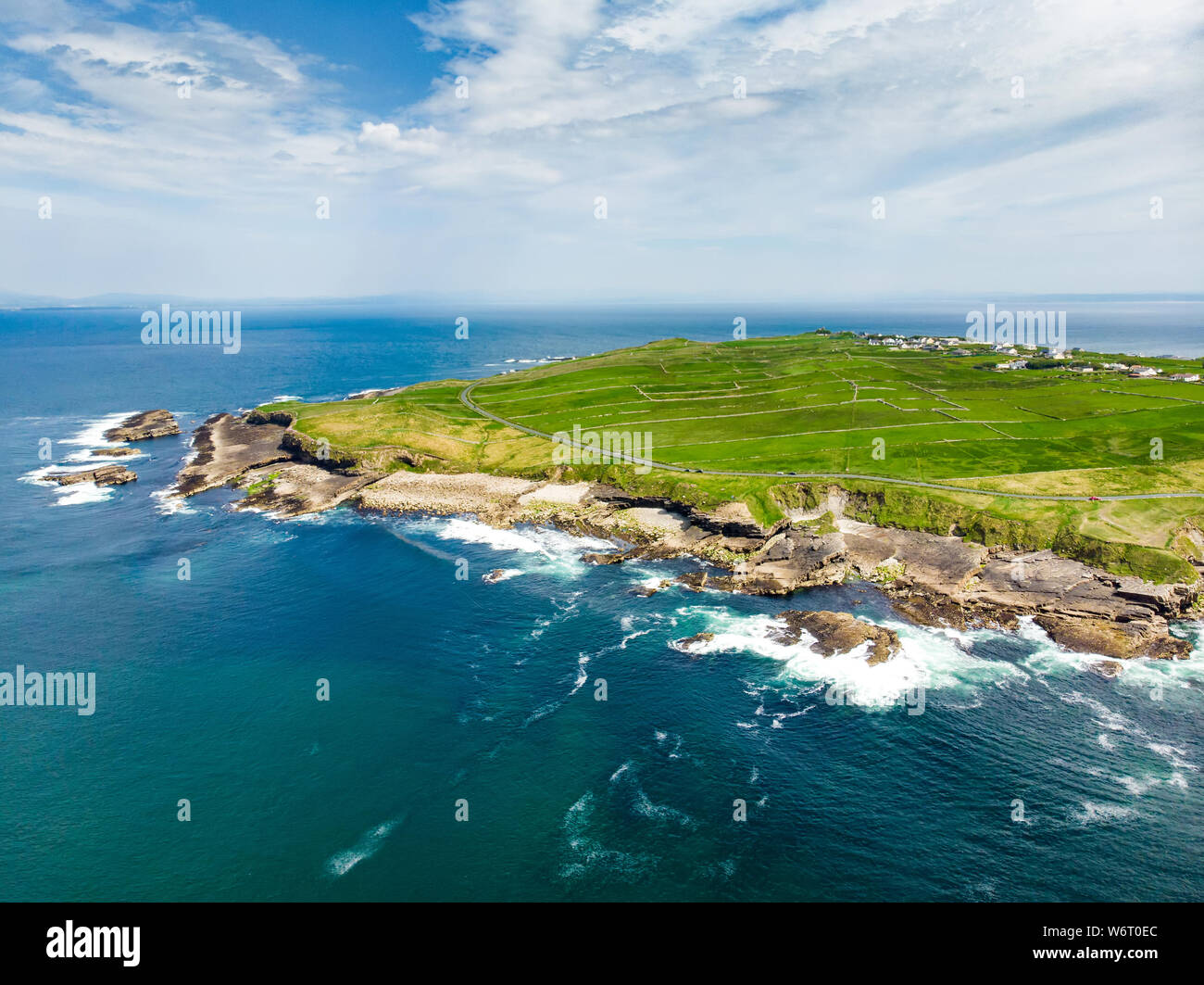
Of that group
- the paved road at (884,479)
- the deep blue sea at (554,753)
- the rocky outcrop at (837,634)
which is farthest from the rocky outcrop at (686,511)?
the rocky outcrop at (837,634)

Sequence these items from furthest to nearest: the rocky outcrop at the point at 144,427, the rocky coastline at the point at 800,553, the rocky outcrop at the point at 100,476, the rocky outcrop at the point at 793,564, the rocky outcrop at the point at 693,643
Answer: the rocky outcrop at the point at 144,427
the rocky outcrop at the point at 100,476
the rocky outcrop at the point at 793,564
the rocky coastline at the point at 800,553
the rocky outcrop at the point at 693,643

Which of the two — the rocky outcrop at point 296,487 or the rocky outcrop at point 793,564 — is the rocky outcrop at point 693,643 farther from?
the rocky outcrop at point 296,487

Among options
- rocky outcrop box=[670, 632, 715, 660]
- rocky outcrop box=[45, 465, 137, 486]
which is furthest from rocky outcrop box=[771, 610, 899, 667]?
rocky outcrop box=[45, 465, 137, 486]

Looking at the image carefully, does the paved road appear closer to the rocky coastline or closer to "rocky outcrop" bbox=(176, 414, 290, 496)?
the rocky coastline
